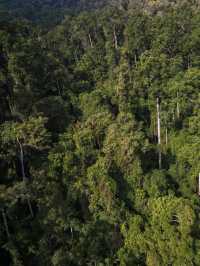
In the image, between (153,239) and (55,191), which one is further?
(55,191)

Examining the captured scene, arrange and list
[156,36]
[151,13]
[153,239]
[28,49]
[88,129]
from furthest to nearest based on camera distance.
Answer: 1. [151,13]
2. [156,36]
3. [28,49]
4. [88,129]
5. [153,239]

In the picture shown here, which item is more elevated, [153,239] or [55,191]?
[55,191]

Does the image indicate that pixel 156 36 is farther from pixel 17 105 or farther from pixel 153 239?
pixel 153 239

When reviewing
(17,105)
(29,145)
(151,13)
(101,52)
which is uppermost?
(151,13)

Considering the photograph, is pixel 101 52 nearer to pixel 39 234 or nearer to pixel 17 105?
pixel 17 105

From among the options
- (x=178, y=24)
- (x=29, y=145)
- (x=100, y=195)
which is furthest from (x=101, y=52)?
(x=100, y=195)

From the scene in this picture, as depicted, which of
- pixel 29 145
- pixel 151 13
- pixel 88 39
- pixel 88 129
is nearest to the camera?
pixel 29 145

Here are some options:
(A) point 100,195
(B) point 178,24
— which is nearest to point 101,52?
(B) point 178,24
